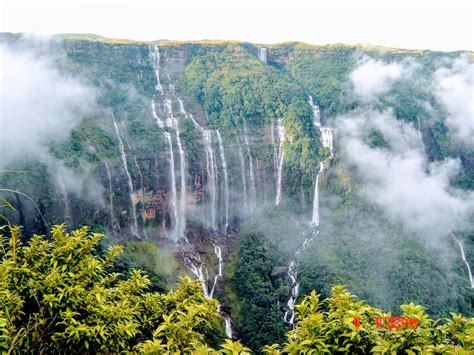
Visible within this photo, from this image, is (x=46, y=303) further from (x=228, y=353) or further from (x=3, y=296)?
(x=228, y=353)

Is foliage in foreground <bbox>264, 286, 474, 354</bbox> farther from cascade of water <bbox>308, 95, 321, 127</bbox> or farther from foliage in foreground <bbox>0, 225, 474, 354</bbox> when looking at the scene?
cascade of water <bbox>308, 95, 321, 127</bbox>

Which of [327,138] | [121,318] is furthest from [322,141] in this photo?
[121,318]

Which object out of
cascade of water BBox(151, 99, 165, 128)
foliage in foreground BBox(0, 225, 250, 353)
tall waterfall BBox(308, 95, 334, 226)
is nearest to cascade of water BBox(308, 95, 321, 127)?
tall waterfall BBox(308, 95, 334, 226)

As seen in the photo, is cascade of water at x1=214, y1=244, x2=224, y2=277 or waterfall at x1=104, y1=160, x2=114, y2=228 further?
cascade of water at x1=214, y1=244, x2=224, y2=277

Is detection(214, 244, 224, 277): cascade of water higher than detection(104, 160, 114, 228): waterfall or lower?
lower

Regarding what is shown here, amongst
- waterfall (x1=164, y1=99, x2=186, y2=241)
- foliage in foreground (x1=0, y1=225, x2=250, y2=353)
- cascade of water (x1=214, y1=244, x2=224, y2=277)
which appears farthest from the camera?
waterfall (x1=164, y1=99, x2=186, y2=241)

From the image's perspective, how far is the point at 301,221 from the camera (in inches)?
1746

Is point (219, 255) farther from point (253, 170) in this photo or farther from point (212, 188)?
point (253, 170)

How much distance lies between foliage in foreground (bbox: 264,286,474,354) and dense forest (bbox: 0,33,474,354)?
21774 mm

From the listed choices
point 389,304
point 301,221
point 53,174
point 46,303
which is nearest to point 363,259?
point 389,304

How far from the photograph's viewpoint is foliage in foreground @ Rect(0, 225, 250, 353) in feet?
13.4

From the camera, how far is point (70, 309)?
4.34m

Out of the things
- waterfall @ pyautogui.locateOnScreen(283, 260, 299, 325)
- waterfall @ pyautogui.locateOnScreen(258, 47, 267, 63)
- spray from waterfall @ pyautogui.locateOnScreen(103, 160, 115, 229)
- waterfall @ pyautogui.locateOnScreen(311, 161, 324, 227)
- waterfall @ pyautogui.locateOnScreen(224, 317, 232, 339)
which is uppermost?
waterfall @ pyautogui.locateOnScreen(258, 47, 267, 63)

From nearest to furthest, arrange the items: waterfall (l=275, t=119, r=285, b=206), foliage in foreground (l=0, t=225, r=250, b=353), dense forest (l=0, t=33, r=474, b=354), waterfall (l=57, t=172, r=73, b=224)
Result: foliage in foreground (l=0, t=225, r=250, b=353), waterfall (l=57, t=172, r=73, b=224), dense forest (l=0, t=33, r=474, b=354), waterfall (l=275, t=119, r=285, b=206)
